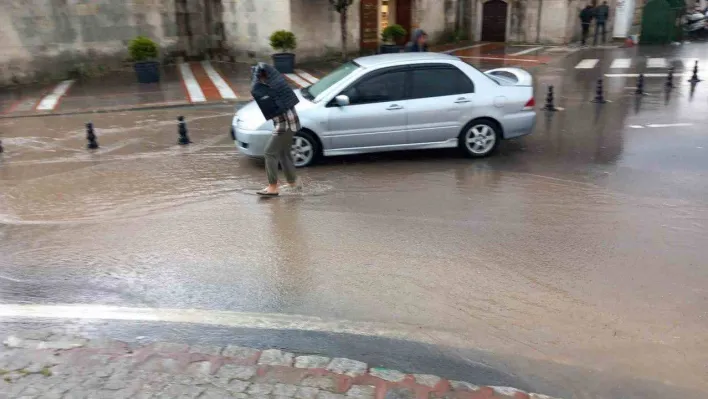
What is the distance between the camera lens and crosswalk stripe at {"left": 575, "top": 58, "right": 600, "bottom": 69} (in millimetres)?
19594

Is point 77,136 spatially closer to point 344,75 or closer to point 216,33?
point 344,75

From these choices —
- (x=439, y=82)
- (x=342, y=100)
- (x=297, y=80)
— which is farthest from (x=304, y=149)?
(x=297, y=80)

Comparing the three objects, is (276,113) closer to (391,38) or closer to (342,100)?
(342,100)

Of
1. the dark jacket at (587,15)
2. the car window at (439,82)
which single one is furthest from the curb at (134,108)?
the dark jacket at (587,15)

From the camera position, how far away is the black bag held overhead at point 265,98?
7305 mm

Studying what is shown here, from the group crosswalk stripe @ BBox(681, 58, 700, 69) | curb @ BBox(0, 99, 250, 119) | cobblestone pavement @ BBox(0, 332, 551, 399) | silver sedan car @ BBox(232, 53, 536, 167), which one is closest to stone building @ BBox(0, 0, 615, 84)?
curb @ BBox(0, 99, 250, 119)

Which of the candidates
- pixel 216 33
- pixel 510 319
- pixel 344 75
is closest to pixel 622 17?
pixel 216 33

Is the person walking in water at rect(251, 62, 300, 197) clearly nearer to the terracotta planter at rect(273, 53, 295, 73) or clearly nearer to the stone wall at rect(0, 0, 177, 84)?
the terracotta planter at rect(273, 53, 295, 73)

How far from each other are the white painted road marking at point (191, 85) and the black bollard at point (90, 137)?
4660 millimetres

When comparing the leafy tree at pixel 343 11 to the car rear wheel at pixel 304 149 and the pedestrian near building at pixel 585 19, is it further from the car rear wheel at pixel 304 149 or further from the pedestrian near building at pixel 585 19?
the car rear wheel at pixel 304 149

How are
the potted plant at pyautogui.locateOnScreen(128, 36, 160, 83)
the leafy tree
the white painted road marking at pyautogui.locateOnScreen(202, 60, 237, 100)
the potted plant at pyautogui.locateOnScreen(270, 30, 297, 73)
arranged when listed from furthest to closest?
the leafy tree
the potted plant at pyautogui.locateOnScreen(270, 30, 297, 73)
the potted plant at pyautogui.locateOnScreen(128, 36, 160, 83)
the white painted road marking at pyautogui.locateOnScreen(202, 60, 237, 100)

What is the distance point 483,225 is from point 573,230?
97 centimetres

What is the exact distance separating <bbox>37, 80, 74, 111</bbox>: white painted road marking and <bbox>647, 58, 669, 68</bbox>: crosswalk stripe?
1772 cm

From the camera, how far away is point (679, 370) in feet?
13.7
